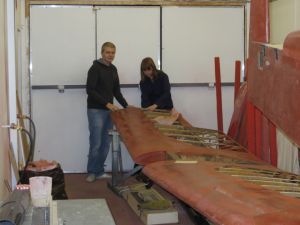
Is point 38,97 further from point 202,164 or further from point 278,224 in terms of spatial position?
point 278,224

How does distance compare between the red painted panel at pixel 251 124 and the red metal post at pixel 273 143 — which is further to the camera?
the red painted panel at pixel 251 124

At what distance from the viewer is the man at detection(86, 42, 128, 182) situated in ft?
17.7

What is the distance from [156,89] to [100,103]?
0.66 m

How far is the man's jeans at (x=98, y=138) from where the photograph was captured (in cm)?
559

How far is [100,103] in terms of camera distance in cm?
549

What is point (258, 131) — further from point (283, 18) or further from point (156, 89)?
point (283, 18)

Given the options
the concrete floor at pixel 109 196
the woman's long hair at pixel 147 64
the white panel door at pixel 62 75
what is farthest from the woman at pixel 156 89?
the concrete floor at pixel 109 196

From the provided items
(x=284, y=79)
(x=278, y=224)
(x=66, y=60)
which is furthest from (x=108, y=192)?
(x=278, y=224)

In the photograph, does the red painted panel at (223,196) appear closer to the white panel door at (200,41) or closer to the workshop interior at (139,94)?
the workshop interior at (139,94)

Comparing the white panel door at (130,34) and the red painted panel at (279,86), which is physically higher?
the white panel door at (130,34)

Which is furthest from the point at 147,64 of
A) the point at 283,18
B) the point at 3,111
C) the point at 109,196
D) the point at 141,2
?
the point at 3,111

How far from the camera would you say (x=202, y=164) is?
2.65 meters

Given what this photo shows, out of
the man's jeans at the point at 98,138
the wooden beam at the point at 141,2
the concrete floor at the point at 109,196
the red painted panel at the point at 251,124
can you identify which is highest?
the wooden beam at the point at 141,2

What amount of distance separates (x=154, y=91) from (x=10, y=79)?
10.6 ft
